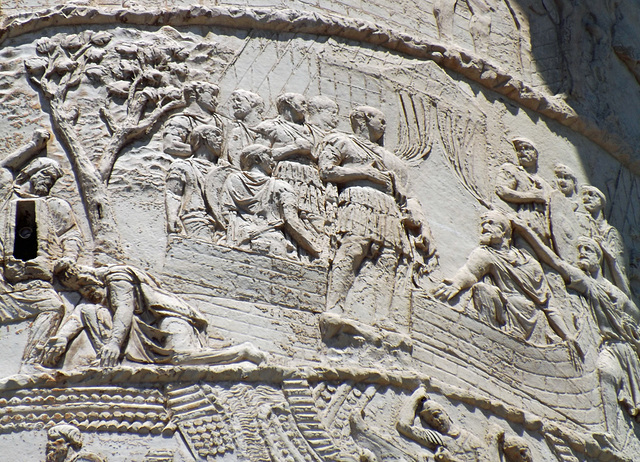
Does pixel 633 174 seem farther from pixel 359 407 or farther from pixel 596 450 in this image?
pixel 359 407

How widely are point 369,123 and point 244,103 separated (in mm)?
1141

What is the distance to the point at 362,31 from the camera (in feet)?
38.5

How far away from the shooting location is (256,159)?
10445 mm

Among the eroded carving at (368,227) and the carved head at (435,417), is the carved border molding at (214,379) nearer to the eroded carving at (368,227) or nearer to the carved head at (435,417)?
the carved head at (435,417)

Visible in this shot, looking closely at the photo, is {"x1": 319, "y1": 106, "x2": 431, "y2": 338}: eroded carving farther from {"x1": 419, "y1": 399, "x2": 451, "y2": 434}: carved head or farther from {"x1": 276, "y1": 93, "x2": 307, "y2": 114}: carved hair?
{"x1": 419, "y1": 399, "x2": 451, "y2": 434}: carved head

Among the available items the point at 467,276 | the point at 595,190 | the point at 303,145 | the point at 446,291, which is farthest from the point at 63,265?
the point at 595,190

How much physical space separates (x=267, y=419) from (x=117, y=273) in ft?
5.30

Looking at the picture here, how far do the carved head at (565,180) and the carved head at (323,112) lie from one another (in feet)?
7.78

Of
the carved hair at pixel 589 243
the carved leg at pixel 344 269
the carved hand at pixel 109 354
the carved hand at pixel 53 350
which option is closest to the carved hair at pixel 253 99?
the carved leg at pixel 344 269

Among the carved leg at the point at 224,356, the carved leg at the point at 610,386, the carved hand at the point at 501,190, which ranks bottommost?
the carved leg at the point at 610,386

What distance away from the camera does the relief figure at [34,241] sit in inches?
365

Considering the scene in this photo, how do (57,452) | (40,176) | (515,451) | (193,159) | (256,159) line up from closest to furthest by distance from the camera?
(57,452) → (515,451) → (40,176) → (193,159) → (256,159)

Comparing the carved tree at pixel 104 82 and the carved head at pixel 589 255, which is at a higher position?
the carved tree at pixel 104 82

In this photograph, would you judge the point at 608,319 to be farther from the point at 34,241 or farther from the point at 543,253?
the point at 34,241
